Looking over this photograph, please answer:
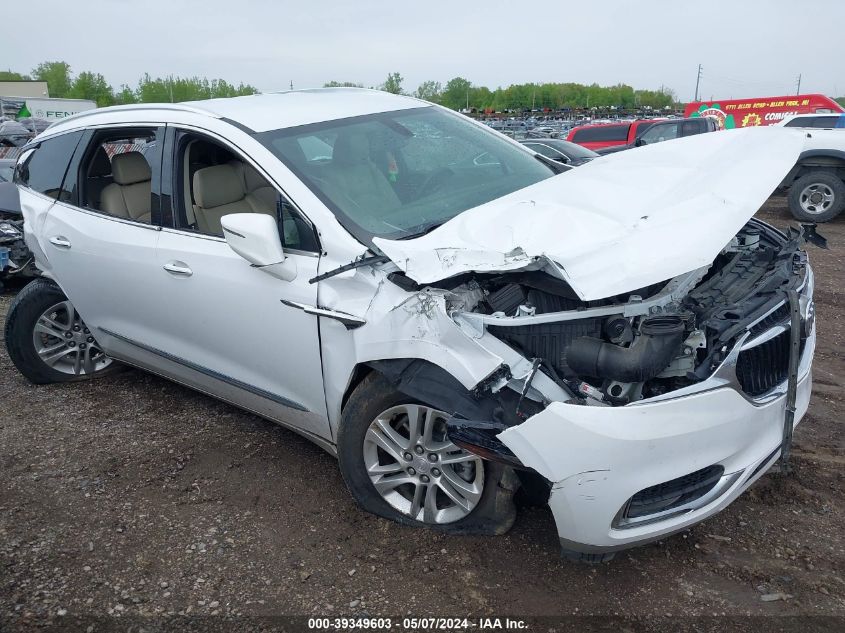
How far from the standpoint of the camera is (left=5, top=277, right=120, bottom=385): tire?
4.55m

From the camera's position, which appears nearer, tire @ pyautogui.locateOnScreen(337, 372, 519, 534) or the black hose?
the black hose

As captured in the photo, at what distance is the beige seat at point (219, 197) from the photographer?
12.0ft

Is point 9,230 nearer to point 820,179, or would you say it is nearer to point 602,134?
point 820,179

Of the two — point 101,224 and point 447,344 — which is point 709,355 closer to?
point 447,344

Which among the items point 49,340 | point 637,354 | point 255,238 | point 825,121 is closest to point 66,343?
point 49,340

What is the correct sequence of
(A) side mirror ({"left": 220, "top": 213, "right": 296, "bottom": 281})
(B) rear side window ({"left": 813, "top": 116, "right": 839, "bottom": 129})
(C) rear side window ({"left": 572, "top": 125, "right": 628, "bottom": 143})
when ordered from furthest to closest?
(C) rear side window ({"left": 572, "top": 125, "right": 628, "bottom": 143}), (B) rear side window ({"left": 813, "top": 116, "right": 839, "bottom": 129}), (A) side mirror ({"left": 220, "top": 213, "right": 296, "bottom": 281})

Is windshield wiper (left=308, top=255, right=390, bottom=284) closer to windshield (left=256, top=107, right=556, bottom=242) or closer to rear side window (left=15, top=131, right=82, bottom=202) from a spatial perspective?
windshield (left=256, top=107, right=556, bottom=242)

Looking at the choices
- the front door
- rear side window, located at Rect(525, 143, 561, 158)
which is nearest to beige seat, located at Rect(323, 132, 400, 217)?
the front door

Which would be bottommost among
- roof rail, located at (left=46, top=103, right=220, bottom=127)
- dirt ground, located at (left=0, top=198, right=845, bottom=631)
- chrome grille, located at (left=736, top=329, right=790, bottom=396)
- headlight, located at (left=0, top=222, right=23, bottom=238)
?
dirt ground, located at (left=0, top=198, right=845, bottom=631)

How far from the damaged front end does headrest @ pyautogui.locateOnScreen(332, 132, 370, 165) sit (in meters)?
1.00

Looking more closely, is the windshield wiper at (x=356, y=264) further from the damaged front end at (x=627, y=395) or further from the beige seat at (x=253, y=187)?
the beige seat at (x=253, y=187)

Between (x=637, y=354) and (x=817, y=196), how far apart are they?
905 centimetres

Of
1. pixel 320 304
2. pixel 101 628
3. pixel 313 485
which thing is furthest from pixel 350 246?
pixel 101 628

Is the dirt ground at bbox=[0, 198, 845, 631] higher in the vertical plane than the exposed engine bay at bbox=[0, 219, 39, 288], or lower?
lower
